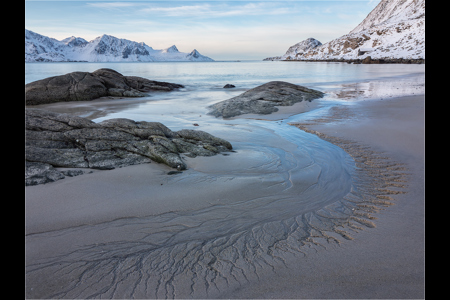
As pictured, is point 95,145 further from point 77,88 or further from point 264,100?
point 77,88

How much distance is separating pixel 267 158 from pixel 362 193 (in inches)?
91.8

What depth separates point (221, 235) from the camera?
11.6 feet

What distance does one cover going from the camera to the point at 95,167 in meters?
Result: 5.35

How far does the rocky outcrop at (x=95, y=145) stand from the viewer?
5172mm

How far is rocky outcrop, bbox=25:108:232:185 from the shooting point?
17.0 ft

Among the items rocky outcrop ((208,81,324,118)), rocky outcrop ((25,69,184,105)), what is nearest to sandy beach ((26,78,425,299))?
rocky outcrop ((208,81,324,118))

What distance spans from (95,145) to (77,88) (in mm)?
14258

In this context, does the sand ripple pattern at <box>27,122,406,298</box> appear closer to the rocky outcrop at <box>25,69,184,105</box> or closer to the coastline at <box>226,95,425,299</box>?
the coastline at <box>226,95,425,299</box>

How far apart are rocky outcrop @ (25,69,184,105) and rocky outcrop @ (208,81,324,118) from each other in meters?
8.97

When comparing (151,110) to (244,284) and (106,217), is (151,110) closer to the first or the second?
(106,217)

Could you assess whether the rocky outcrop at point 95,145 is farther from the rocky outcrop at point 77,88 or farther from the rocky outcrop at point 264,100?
the rocky outcrop at point 77,88

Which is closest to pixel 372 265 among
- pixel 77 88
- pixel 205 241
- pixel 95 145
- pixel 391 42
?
pixel 205 241

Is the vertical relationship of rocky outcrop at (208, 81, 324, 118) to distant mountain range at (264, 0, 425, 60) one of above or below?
below

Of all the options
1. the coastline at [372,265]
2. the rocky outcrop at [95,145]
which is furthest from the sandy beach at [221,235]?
the rocky outcrop at [95,145]
